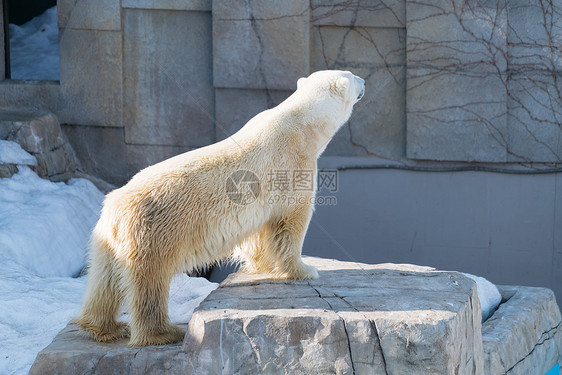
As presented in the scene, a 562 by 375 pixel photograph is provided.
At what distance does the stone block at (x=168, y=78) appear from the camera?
6570 millimetres

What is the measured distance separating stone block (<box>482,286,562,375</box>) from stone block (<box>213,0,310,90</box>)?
2.70 meters

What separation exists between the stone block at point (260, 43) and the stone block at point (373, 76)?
8.4 inches

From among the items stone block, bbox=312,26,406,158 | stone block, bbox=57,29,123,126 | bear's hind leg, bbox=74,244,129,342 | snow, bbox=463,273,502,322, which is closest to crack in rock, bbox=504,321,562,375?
snow, bbox=463,273,502,322

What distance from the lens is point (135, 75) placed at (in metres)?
6.66

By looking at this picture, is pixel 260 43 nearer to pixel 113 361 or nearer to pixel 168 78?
pixel 168 78

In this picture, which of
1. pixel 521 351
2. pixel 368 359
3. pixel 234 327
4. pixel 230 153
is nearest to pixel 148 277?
pixel 234 327

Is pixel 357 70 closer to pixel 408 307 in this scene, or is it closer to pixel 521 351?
pixel 521 351

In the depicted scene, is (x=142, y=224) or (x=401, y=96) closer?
(x=142, y=224)

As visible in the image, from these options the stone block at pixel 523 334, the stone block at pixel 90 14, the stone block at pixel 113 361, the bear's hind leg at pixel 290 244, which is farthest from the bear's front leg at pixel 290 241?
the stone block at pixel 90 14

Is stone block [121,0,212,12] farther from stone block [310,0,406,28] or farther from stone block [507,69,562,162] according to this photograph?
stone block [507,69,562,162]

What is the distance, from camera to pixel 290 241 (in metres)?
3.35

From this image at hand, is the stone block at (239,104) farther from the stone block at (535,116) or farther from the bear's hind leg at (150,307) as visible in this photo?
the bear's hind leg at (150,307)

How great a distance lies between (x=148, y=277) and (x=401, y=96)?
13.1 feet

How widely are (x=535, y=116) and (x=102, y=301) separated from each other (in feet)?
14.3
